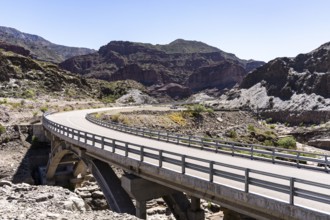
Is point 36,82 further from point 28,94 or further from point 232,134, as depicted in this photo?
point 232,134

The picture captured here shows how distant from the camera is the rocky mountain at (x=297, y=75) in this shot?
108044 millimetres

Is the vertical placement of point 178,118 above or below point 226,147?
below

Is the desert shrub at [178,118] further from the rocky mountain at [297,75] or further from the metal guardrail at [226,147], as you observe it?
the rocky mountain at [297,75]

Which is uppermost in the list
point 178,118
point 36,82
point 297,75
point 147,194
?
point 297,75

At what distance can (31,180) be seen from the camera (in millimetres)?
34625

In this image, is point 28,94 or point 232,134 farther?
point 28,94

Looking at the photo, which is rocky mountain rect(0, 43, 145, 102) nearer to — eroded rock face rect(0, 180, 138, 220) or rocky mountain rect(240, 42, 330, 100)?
rocky mountain rect(240, 42, 330, 100)

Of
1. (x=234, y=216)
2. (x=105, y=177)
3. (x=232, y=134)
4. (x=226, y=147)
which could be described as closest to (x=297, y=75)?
(x=232, y=134)

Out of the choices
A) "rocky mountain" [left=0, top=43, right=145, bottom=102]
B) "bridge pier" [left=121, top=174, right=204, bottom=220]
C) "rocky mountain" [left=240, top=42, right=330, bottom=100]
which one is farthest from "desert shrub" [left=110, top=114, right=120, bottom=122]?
"rocky mountain" [left=240, top=42, right=330, bottom=100]

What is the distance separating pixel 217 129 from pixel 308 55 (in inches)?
3350

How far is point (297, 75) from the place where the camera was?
121 metres

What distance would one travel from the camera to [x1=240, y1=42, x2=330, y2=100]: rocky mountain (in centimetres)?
10804

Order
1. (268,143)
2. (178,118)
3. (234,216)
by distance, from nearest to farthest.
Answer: (234,216) < (268,143) < (178,118)

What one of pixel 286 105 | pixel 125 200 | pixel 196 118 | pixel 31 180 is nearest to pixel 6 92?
pixel 196 118
